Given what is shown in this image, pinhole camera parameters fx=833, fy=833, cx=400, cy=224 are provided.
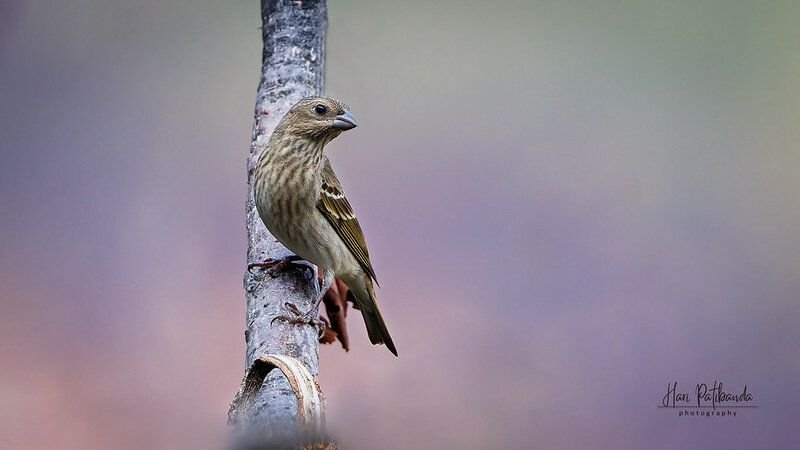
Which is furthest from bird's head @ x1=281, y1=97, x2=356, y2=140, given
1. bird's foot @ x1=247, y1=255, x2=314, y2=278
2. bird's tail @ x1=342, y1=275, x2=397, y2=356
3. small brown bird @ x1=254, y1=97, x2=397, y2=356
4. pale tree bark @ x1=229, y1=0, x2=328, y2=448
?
bird's tail @ x1=342, y1=275, x2=397, y2=356

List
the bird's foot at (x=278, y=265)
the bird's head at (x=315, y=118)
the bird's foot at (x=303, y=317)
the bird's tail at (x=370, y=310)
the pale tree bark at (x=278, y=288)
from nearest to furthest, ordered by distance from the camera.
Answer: the pale tree bark at (x=278, y=288) < the bird's foot at (x=303, y=317) < the bird's foot at (x=278, y=265) < the bird's head at (x=315, y=118) < the bird's tail at (x=370, y=310)

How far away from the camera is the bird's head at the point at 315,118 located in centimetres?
267

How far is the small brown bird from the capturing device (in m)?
2.57

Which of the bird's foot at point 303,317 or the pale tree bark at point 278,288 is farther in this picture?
the bird's foot at point 303,317

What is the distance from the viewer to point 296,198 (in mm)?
2629

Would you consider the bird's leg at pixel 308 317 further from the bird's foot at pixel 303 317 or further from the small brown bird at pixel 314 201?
the small brown bird at pixel 314 201

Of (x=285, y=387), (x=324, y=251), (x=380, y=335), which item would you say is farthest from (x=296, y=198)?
(x=285, y=387)

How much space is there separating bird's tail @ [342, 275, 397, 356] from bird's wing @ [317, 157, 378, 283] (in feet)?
0.15

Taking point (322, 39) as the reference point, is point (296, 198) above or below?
below

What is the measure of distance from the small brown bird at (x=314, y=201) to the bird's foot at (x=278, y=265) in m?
0.04

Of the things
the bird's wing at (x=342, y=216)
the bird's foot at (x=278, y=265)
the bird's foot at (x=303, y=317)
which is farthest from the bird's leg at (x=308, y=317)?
the bird's wing at (x=342, y=216)

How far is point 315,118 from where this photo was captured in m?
2.68

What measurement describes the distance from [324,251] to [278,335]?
551 mm

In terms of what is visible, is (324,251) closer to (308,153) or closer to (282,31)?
(308,153)
